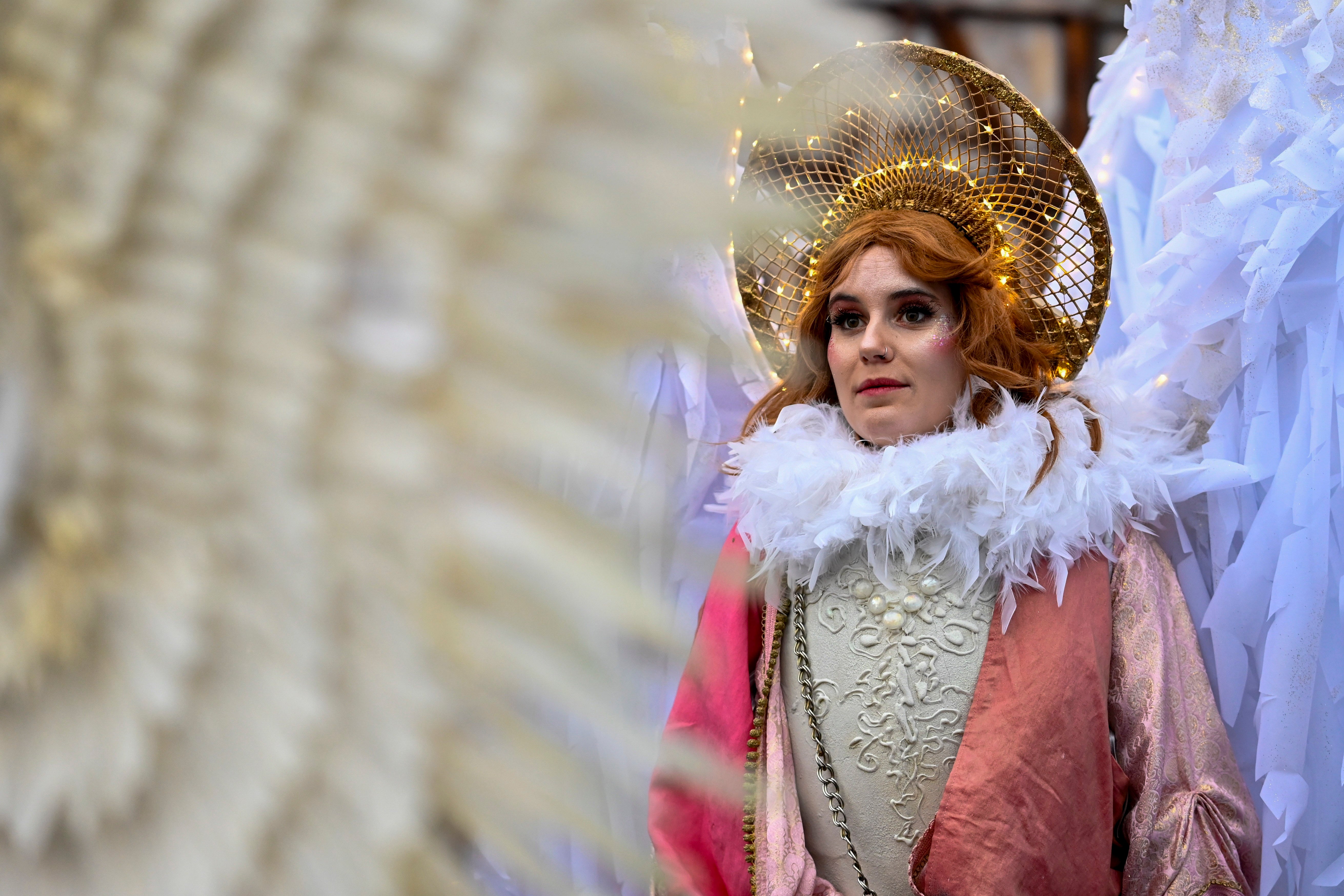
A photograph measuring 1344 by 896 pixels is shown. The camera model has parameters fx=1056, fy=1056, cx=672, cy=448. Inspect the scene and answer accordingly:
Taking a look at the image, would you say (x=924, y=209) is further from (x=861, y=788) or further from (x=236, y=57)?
(x=236, y=57)

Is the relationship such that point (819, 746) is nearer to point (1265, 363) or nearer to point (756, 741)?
point (756, 741)

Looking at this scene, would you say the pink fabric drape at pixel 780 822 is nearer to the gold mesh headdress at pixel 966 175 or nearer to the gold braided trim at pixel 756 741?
the gold braided trim at pixel 756 741

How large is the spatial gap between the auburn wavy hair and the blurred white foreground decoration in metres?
1.32

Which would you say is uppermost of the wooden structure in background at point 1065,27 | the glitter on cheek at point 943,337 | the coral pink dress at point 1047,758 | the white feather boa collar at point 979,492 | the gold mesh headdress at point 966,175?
the wooden structure in background at point 1065,27

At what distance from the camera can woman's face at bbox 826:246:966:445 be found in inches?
57.7

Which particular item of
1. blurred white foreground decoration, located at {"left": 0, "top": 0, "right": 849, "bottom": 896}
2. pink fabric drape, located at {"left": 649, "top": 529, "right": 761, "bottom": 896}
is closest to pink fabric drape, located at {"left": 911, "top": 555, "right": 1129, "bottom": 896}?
pink fabric drape, located at {"left": 649, "top": 529, "right": 761, "bottom": 896}

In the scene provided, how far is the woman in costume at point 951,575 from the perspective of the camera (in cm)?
126

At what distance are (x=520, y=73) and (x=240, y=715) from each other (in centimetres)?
10

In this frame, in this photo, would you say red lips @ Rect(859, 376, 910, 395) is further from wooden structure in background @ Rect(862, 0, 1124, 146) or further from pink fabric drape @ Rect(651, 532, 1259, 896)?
wooden structure in background @ Rect(862, 0, 1124, 146)

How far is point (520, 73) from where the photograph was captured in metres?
0.14

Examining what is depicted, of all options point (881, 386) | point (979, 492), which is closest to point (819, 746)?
point (979, 492)

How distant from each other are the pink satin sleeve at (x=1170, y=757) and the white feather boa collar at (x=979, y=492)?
10 centimetres

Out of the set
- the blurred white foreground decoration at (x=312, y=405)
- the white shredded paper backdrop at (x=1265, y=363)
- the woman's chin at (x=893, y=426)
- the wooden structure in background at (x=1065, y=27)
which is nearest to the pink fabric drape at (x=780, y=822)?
the woman's chin at (x=893, y=426)

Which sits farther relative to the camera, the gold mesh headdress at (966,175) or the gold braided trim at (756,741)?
the gold mesh headdress at (966,175)
